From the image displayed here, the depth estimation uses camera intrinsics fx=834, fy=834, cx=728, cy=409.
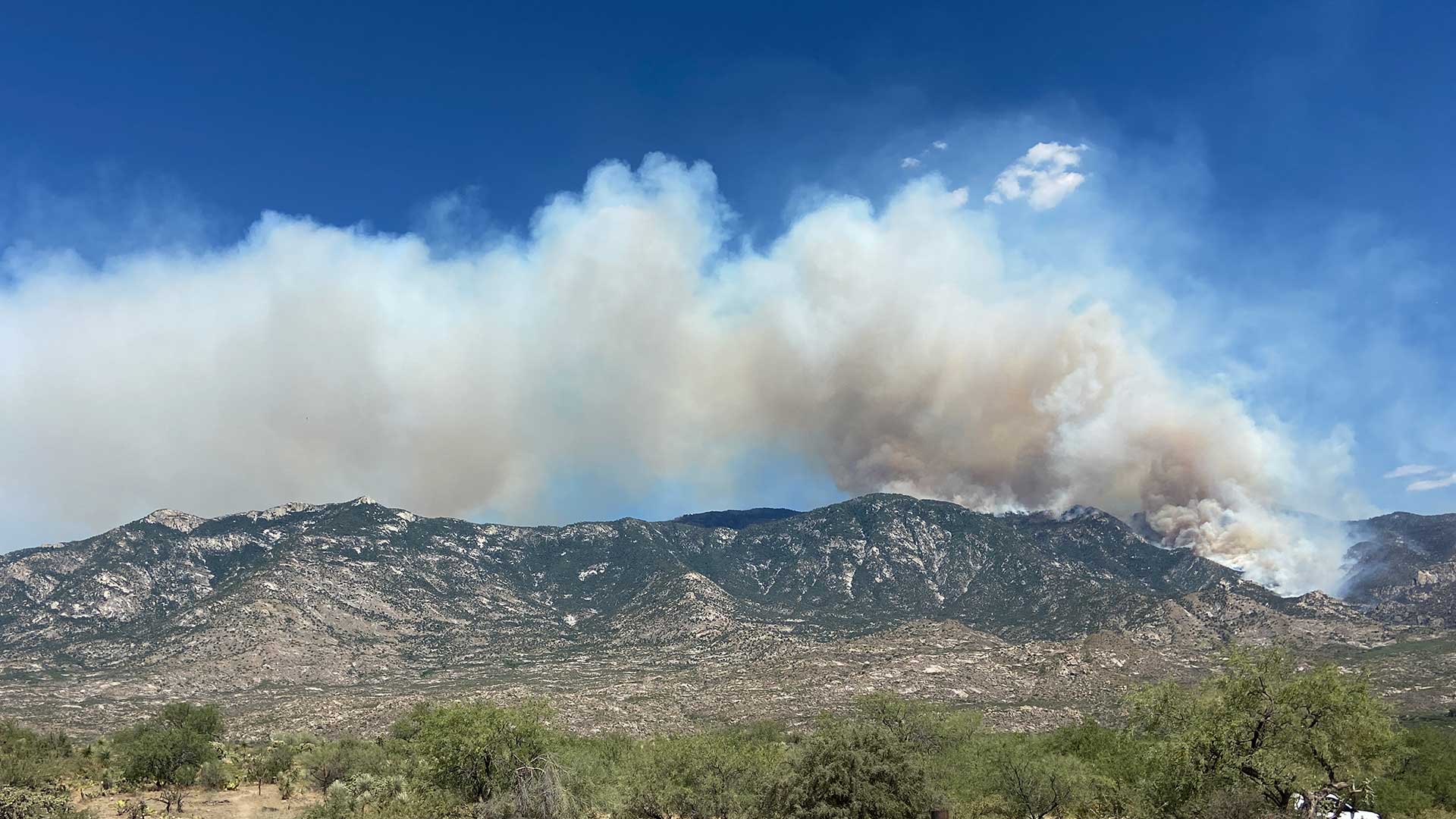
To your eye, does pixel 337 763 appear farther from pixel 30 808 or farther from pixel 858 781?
pixel 858 781

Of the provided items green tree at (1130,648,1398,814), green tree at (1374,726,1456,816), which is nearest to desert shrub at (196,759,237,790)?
green tree at (1130,648,1398,814)

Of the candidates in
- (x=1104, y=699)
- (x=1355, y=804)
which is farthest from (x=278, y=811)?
(x=1104, y=699)

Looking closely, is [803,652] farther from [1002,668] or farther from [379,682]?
[379,682]

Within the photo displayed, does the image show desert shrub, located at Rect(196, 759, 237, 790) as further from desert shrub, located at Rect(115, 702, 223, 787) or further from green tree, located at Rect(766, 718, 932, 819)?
green tree, located at Rect(766, 718, 932, 819)

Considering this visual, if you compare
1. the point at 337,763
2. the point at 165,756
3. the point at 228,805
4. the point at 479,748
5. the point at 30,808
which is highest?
Result: the point at 30,808

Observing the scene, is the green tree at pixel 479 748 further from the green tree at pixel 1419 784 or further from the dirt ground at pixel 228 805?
the green tree at pixel 1419 784

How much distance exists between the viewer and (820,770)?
1289 inches

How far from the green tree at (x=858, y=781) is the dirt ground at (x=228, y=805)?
36.6 m

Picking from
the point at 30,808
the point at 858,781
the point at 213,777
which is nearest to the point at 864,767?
the point at 858,781

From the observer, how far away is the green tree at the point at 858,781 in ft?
103

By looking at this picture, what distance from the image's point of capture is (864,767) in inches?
1266

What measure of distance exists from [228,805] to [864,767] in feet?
168

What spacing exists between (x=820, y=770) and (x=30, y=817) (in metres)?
31.5

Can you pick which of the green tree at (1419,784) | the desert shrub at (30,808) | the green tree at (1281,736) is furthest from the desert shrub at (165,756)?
the green tree at (1419,784)
